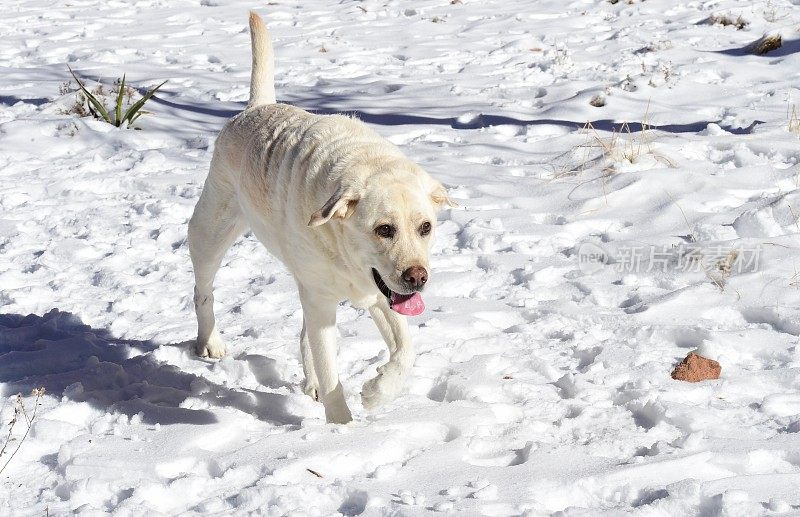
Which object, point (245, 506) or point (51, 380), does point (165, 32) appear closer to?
point (51, 380)

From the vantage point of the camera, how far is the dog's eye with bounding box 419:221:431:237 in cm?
344

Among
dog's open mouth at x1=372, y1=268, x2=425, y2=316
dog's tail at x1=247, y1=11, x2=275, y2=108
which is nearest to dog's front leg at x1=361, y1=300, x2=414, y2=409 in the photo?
dog's open mouth at x1=372, y1=268, x2=425, y2=316

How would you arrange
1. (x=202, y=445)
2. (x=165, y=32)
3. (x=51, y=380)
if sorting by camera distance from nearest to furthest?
1. (x=202, y=445)
2. (x=51, y=380)
3. (x=165, y=32)

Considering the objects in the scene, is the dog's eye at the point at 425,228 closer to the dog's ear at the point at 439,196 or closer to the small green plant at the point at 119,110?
the dog's ear at the point at 439,196

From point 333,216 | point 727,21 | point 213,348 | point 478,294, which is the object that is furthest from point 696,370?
point 727,21

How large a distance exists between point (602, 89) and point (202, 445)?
5.21 m

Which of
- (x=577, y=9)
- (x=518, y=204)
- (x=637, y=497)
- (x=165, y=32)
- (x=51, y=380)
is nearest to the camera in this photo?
(x=637, y=497)

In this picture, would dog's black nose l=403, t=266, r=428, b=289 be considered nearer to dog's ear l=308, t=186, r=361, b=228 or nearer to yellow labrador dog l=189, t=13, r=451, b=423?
yellow labrador dog l=189, t=13, r=451, b=423

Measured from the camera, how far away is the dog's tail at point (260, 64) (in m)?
4.64

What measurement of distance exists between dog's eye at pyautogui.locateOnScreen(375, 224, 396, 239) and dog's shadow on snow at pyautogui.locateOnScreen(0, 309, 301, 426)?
1073mm

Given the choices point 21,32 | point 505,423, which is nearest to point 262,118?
point 505,423

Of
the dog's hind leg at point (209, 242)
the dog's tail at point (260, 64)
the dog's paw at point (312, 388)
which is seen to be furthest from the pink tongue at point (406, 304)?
the dog's tail at point (260, 64)

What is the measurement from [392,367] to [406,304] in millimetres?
400

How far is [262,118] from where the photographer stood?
13.9 feet
